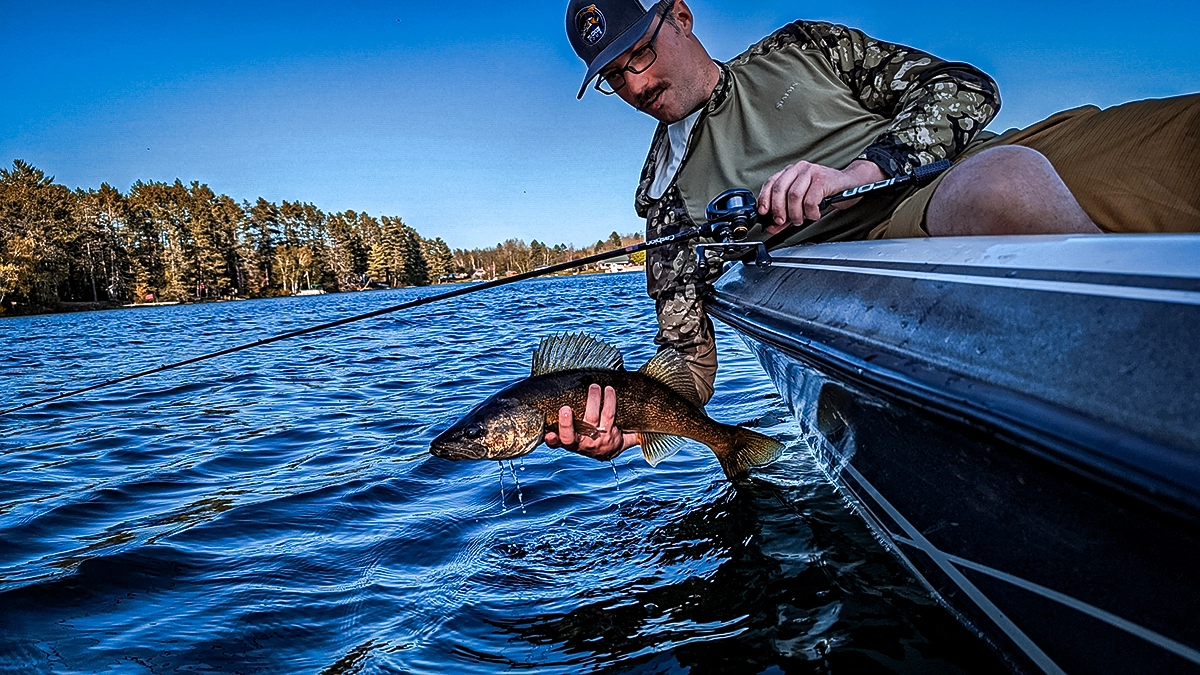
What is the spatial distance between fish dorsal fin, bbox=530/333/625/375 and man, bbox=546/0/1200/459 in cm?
20

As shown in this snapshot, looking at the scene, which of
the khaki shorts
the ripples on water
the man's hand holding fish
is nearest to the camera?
the khaki shorts

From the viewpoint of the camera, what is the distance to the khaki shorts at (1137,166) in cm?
195

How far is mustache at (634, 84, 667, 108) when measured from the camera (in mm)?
3775

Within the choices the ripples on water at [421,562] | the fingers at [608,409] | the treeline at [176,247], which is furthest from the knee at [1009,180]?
the treeline at [176,247]

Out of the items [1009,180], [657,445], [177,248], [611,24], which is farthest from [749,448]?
[177,248]

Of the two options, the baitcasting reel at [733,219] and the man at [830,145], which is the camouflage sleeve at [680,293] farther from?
the baitcasting reel at [733,219]

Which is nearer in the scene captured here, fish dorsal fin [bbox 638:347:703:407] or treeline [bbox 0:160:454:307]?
fish dorsal fin [bbox 638:347:703:407]

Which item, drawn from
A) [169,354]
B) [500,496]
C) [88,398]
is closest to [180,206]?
[169,354]

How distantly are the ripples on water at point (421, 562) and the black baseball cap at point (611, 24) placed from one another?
2321 mm

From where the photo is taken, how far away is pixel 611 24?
3570 mm

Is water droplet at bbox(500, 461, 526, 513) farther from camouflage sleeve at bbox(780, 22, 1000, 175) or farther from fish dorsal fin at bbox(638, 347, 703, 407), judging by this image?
camouflage sleeve at bbox(780, 22, 1000, 175)

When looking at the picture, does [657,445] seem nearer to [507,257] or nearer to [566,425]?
[566,425]

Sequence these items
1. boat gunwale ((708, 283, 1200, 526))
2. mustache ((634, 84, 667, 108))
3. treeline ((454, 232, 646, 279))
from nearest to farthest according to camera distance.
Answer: boat gunwale ((708, 283, 1200, 526))
mustache ((634, 84, 667, 108))
treeline ((454, 232, 646, 279))

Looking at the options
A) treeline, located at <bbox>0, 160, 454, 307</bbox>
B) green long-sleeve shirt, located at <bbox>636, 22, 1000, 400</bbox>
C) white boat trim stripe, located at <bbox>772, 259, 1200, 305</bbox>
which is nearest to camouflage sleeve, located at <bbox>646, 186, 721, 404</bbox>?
green long-sleeve shirt, located at <bbox>636, 22, 1000, 400</bbox>
